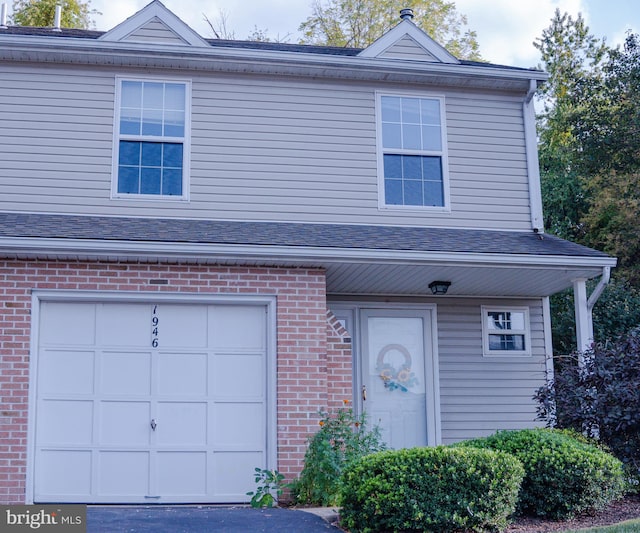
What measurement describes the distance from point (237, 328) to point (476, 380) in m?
3.73

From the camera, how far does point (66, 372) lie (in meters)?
8.52

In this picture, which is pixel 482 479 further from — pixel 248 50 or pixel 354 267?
pixel 248 50

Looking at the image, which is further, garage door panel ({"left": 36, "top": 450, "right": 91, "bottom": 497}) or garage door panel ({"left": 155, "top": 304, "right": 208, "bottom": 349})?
garage door panel ({"left": 155, "top": 304, "right": 208, "bottom": 349})

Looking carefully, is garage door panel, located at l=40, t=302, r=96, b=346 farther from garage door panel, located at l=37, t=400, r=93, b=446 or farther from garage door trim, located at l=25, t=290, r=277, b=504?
garage door panel, located at l=37, t=400, r=93, b=446

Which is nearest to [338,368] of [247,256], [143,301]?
[247,256]

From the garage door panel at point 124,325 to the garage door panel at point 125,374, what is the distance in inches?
5.5

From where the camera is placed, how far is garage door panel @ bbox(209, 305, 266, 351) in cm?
889

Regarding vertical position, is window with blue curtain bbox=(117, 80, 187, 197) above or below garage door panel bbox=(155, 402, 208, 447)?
above

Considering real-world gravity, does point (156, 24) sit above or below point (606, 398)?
above

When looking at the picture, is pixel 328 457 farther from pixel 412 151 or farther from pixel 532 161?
pixel 532 161

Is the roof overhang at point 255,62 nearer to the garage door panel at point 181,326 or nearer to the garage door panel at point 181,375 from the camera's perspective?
the garage door panel at point 181,326

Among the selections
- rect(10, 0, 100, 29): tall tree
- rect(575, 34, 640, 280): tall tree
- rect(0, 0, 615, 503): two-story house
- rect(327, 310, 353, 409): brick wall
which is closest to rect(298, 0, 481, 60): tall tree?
rect(575, 34, 640, 280): tall tree

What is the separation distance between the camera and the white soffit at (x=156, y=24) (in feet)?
32.8

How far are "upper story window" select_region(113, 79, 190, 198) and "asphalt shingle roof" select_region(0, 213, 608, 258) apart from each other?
20.1 inches
